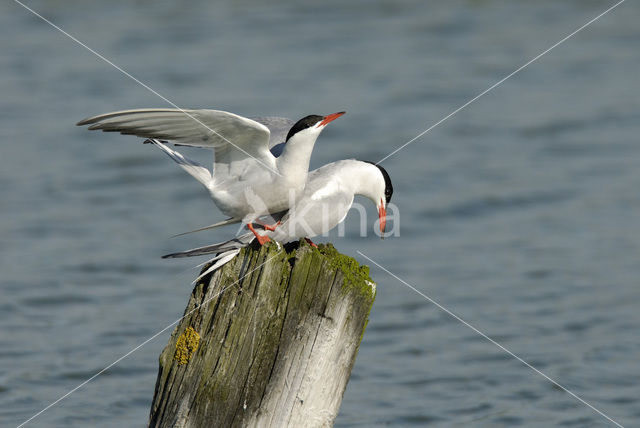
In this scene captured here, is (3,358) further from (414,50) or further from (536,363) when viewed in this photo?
(414,50)

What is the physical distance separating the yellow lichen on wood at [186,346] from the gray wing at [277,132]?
128 cm

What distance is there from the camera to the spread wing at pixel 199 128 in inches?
154

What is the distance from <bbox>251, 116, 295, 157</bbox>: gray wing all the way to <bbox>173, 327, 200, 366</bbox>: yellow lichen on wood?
1278 mm

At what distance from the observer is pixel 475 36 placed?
48.8ft

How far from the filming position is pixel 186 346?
3.72 m

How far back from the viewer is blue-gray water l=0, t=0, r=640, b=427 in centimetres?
665

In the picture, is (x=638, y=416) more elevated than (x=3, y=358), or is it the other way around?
(x=638, y=416)

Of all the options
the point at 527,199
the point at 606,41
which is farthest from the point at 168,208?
the point at 606,41

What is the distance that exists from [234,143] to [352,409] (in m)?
2.62

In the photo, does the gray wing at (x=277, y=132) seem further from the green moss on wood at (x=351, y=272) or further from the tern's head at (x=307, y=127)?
the green moss on wood at (x=351, y=272)
